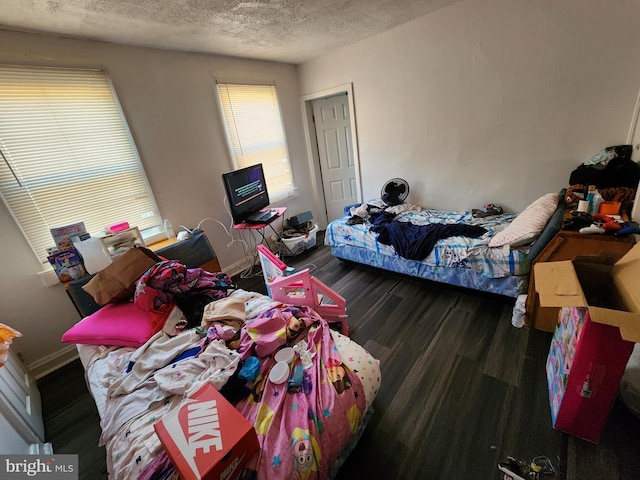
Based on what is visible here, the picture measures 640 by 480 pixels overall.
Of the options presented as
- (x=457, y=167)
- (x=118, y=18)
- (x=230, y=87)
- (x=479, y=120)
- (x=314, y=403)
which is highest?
(x=118, y=18)

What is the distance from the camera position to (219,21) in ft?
6.91

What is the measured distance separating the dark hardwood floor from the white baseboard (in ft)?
0.21

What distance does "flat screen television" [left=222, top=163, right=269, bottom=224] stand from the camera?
9.07 feet

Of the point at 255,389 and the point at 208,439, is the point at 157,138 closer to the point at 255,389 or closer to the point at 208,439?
the point at 255,389

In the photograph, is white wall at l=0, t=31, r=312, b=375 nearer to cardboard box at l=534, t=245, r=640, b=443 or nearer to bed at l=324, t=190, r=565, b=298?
bed at l=324, t=190, r=565, b=298

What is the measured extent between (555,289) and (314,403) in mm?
1120

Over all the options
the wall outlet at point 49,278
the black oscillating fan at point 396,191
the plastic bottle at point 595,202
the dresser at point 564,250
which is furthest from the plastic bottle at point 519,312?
the wall outlet at point 49,278

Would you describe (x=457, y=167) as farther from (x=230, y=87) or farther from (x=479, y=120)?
(x=230, y=87)

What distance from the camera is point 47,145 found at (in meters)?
2.00

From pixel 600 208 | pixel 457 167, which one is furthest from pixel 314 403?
pixel 457 167

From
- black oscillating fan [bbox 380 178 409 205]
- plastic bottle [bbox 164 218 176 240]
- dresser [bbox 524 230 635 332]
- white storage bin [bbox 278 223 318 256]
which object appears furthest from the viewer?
white storage bin [bbox 278 223 318 256]

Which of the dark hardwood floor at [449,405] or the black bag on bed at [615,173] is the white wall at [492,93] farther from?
the dark hardwood floor at [449,405]

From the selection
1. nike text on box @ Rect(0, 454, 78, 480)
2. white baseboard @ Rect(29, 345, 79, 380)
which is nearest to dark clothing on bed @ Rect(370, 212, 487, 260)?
nike text on box @ Rect(0, 454, 78, 480)

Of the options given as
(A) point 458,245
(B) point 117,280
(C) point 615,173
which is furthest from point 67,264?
(C) point 615,173
